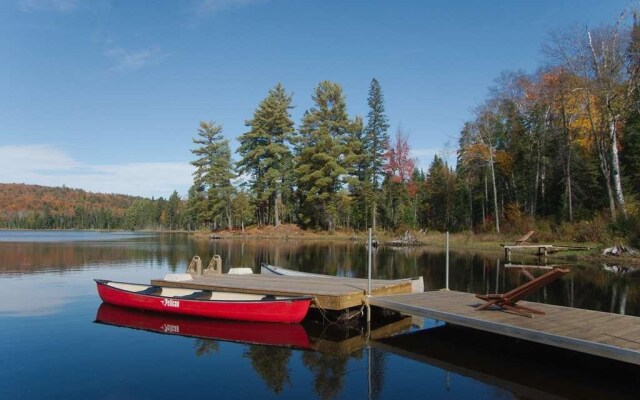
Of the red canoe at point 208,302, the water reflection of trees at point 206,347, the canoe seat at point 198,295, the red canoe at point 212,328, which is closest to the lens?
the water reflection of trees at point 206,347

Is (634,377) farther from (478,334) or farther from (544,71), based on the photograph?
(544,71)

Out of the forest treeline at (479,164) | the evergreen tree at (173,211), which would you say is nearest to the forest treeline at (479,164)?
the forest treeline at (479,164)

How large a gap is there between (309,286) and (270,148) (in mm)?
51450

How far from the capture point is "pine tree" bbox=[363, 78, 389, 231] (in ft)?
193

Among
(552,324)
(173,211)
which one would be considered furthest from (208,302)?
(173,211)

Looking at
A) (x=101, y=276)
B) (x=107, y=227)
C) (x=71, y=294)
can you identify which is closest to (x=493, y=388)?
(x=71, y=294)

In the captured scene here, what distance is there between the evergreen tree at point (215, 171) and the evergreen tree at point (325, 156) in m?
13.1

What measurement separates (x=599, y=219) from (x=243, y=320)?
2827 cm

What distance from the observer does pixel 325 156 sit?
56.8 meters

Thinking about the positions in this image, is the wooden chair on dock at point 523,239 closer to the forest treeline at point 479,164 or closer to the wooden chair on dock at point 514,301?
the forest treeline at point 479,164

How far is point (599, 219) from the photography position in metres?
31.3

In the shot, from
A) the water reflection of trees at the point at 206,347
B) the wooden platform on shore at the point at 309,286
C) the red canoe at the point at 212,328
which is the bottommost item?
the water reflection of trees at the point at 206,347

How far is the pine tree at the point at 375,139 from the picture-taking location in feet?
193

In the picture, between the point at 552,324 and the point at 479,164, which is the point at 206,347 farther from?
the point at 479,164
